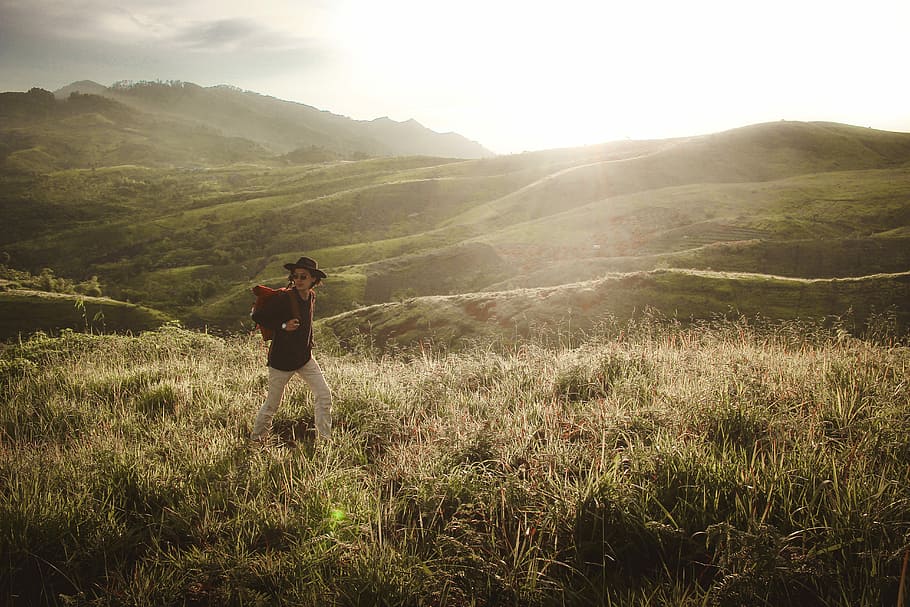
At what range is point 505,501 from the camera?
3271 mm

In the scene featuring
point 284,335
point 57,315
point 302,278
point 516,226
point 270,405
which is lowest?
point 57,315

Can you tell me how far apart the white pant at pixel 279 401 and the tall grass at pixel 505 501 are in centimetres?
36

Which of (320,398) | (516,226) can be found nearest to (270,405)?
(320,398)

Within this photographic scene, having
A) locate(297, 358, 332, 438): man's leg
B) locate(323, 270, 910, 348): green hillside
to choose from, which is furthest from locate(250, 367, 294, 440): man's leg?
locate(323, 270, 910, 348): green hillside

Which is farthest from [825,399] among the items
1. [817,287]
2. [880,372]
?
[817,287]

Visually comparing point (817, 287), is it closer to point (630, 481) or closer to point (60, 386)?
point (630, 481)

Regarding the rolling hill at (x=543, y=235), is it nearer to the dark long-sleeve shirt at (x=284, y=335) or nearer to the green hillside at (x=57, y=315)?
the green hillside at (x=57, y=315)

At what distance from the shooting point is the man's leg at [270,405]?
17.7ft

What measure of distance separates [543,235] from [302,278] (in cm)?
2975

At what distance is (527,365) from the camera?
7051mm

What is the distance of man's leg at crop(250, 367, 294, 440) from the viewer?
5387mm

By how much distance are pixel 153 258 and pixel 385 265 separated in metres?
50.2

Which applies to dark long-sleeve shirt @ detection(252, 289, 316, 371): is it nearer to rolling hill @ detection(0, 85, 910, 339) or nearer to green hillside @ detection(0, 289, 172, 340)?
rolling hill @ detection(0, 85, 910, 339)

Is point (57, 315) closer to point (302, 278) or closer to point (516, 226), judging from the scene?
point (302, 278)
